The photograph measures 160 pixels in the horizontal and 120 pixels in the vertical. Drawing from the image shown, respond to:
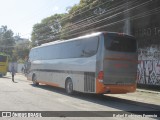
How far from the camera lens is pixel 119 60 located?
16766 mm

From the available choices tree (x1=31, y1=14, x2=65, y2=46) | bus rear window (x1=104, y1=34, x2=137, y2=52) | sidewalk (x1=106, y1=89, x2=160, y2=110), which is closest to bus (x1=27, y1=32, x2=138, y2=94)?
bus rear window (x1=104, y1=34, x2=137, y2=52)

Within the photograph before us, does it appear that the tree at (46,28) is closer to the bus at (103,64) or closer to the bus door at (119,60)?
the bus at (103,64)

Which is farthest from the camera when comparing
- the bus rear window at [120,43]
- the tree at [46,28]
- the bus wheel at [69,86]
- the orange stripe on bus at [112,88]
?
the tree at [46,28]

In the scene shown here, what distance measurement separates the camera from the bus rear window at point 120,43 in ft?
54.4

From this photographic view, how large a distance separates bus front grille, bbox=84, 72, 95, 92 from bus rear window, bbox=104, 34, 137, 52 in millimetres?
1673

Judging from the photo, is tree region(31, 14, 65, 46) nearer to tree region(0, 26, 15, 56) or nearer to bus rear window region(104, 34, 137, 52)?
tree region(0, 26, 15, 56)

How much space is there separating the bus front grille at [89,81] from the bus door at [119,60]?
30.5 inches

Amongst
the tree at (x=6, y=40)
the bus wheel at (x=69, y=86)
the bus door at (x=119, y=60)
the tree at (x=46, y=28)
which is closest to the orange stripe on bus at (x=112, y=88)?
the bus door at (x=119, y=60)

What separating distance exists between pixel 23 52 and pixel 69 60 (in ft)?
232

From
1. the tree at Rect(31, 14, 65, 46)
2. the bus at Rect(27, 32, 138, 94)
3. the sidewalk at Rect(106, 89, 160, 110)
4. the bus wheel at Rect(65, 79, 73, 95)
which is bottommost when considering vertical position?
the sidewalk at Rect(106, 89, 160, 110)

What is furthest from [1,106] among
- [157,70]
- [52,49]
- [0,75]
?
[0,75]

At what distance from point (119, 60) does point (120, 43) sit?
867 mm

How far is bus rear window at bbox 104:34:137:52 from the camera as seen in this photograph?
1659cm

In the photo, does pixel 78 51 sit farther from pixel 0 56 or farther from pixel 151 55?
pixel 0 56
